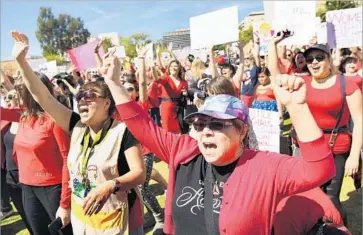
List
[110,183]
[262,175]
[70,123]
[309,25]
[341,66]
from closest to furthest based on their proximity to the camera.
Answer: [262,175] < [110,183] < [70,123] < [309,25] < [341,66]

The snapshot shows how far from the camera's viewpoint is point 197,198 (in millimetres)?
1769

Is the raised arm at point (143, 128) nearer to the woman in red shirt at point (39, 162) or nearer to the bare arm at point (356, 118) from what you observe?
the woman in red shirt at point (39, 162)

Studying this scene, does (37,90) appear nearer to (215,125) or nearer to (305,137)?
(215,125)

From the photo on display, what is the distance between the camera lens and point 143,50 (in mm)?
3492

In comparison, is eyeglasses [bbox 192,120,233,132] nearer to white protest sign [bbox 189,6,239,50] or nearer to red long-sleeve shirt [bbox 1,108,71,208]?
red long-sleeve shirt [bbox 1,108,71,208]

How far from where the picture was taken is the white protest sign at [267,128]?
150 inches

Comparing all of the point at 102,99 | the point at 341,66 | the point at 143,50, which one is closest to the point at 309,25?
the point at 341,66

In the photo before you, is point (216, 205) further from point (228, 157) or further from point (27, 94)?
point (27, 94)

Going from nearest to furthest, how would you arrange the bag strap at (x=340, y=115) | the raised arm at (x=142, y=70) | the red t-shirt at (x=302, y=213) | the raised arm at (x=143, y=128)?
the red t-shirt at (x=302, y=213), the raised arm at (x=143, y=128), the bag strap at (x=340, y=115), the raised arm at (x=142, y=70)

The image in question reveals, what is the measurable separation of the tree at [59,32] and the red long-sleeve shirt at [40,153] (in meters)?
97.2

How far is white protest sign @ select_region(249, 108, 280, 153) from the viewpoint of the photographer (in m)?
3.80

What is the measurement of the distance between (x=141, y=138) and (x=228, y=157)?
1.63ft

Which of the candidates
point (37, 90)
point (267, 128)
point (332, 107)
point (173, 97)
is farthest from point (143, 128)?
point (173, 97)

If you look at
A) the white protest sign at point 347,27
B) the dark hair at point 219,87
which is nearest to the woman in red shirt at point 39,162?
the dark hair at point 219,87
